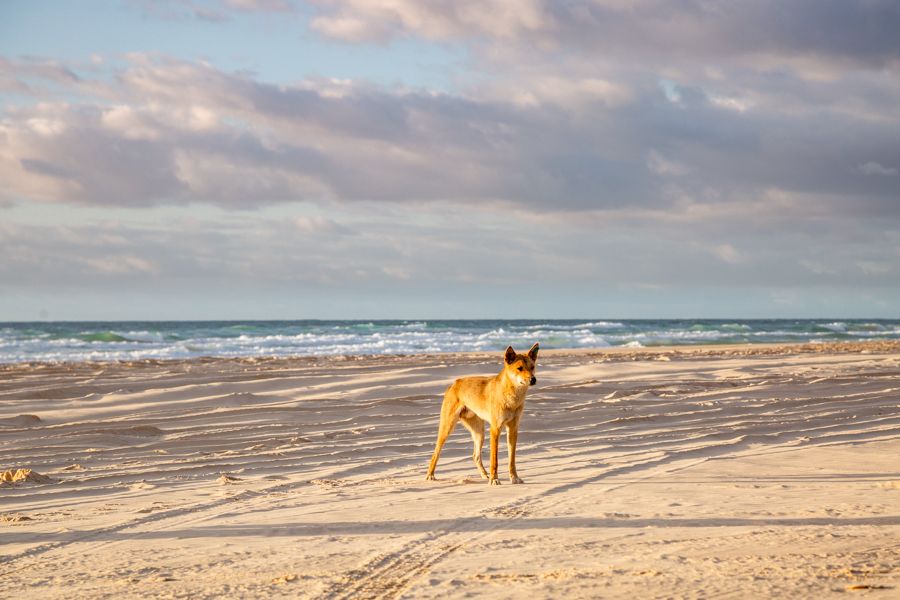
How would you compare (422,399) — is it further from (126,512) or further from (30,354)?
(30,354)

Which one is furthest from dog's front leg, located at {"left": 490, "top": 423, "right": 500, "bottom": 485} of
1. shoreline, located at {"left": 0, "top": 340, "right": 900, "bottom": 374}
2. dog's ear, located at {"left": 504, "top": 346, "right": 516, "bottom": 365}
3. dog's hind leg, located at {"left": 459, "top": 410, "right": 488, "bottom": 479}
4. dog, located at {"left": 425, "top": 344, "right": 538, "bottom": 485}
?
shoreline, located at {"left": 0, "top": 340, "right": 900, "bottom": 374}

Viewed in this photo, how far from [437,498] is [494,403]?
1.14 meters

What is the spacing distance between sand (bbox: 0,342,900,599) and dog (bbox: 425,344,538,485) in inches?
12.1

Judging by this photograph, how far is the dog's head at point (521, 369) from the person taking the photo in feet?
25.0

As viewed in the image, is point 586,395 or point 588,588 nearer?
point 588,588

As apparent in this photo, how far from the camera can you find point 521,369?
7.65m

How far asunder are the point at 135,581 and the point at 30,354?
32.4m

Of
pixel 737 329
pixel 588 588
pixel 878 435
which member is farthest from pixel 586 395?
pixel 737 329

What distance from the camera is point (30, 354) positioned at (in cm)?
3400

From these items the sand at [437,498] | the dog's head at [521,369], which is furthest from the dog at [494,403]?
the sand at [437,498]

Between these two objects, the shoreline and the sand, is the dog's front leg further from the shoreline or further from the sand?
the shoreline

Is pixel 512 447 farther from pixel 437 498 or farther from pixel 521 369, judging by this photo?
pixel 437 498

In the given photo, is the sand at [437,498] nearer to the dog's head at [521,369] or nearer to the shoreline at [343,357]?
the dog's head at [521,369]

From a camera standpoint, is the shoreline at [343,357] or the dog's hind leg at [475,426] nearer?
the dog's hind leg at [475,426]
